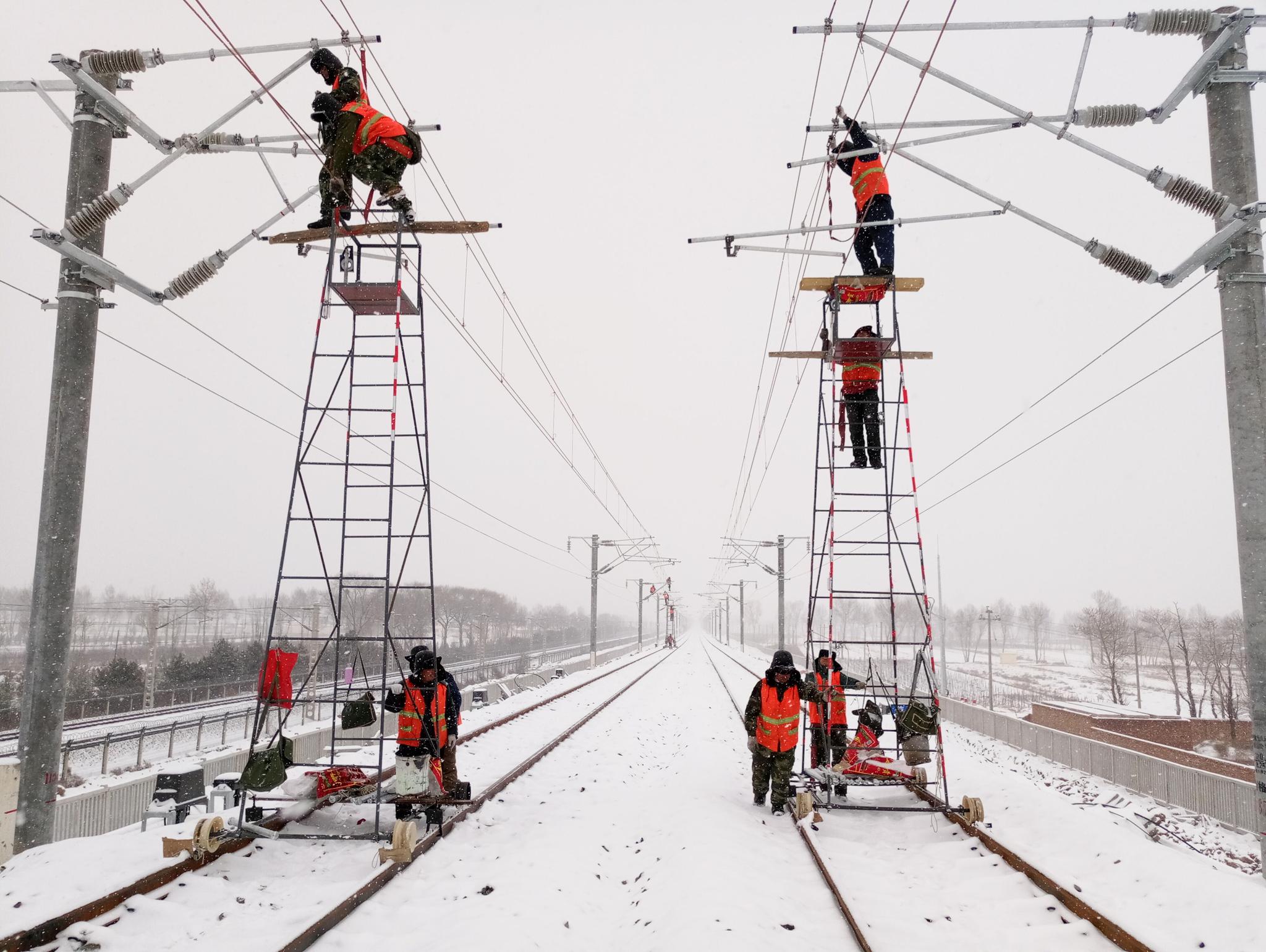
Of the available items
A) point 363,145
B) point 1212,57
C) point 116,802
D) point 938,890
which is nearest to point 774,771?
point 938,890

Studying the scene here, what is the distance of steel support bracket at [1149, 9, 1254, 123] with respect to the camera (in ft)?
22.5

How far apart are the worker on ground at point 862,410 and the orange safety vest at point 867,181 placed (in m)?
2.11

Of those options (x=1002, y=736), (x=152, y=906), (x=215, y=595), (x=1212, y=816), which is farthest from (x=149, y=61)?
(x=215, y=595)

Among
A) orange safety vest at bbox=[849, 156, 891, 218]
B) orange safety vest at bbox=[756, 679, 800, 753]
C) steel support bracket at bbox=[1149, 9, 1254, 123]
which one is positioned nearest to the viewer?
steel support bracket at bbox=[1149, 9, 1254, 123]

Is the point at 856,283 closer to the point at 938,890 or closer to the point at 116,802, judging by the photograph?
the point at 938,890

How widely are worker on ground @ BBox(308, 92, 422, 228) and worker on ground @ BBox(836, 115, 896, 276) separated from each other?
5.41 m

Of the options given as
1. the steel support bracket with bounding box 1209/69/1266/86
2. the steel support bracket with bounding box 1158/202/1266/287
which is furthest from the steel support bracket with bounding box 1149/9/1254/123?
the steel support bracket with bounding box 1158/202/1266/287

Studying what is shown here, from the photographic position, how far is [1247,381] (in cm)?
654

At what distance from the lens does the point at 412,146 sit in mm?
7145

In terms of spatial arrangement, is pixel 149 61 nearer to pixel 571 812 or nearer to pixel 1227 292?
pixel 571 812

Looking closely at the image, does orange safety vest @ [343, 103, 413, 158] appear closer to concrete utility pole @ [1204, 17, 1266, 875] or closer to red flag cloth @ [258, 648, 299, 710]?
red flag cloth @ [258, 648, 299, 710]

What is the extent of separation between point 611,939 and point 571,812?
350cm

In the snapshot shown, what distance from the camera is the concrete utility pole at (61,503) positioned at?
22.8 feet

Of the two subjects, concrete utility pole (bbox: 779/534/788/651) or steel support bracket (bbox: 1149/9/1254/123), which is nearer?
steel support bracket (bbox: 1149/9/1254/123)
